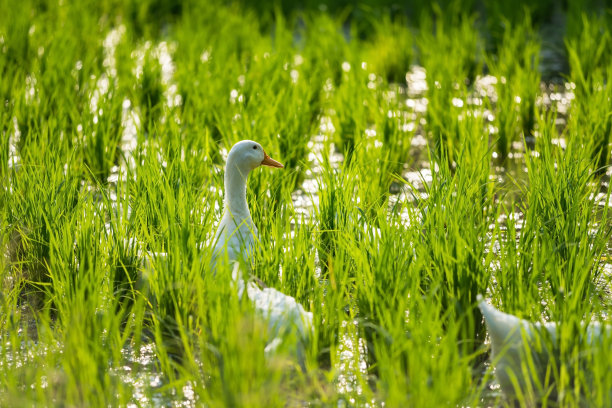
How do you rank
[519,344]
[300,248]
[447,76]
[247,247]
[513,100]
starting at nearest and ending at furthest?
[519,344] < [300,248] < [247,247] < [513,100] < [447,76]

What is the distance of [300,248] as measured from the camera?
2.67m

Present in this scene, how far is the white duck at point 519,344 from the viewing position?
2.14 metres

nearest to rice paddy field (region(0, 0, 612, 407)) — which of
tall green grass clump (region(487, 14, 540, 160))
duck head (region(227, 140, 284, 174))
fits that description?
tall green grass clump (region(487, 14, 540, 160))

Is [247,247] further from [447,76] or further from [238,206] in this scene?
[447,76]

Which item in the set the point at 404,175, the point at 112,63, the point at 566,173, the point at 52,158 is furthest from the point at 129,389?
the point at 112,63

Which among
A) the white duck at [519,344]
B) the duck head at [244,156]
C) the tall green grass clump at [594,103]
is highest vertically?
the tall green grass clump at [594,103]

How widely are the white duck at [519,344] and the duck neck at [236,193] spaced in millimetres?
Answer: 1033

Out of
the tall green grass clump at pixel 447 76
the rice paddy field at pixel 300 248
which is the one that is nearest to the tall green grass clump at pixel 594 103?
the rice paddy field at pixel 300 248

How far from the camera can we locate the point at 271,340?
226cm

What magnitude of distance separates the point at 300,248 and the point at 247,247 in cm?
22

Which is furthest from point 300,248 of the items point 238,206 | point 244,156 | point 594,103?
point 594,103

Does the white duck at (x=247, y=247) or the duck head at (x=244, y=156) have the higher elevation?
the duck head at (x=244, y=156)

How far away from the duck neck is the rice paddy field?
0.34 ft

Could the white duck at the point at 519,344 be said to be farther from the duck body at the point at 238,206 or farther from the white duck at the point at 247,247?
the duck body at the point at 238,206
